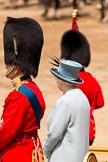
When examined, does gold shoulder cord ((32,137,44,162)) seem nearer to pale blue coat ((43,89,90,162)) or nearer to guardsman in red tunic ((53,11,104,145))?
pale blue coat ((43,89,90,162))

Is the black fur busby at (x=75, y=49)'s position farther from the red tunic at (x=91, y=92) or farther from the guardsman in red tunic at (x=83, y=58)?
the red tunic at (x=91, y=92)

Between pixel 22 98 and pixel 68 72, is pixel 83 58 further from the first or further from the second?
pixel 22 98

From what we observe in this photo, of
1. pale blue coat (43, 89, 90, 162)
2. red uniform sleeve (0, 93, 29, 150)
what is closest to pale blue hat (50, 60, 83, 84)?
Answer: pale blue coat (43, 89, 90, 162)

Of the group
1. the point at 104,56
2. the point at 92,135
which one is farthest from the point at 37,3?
the point at 92,135

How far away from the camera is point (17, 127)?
11.6 ft

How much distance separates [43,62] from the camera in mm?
11539

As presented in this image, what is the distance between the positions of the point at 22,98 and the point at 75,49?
1.95 m

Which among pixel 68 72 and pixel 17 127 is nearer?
pixel 17 127

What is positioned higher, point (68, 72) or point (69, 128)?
point (68, 72)

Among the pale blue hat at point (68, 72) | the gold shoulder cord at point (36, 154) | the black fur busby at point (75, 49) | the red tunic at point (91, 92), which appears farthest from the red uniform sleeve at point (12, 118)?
the black fur busby at point (75, 49)

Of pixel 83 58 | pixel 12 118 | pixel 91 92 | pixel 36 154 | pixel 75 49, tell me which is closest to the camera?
pixel 12 118

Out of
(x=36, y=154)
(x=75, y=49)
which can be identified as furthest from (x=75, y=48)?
(x=36, y=154)

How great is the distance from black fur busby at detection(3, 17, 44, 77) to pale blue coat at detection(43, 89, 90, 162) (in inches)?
10.2

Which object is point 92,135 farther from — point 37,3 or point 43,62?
point 37,3
